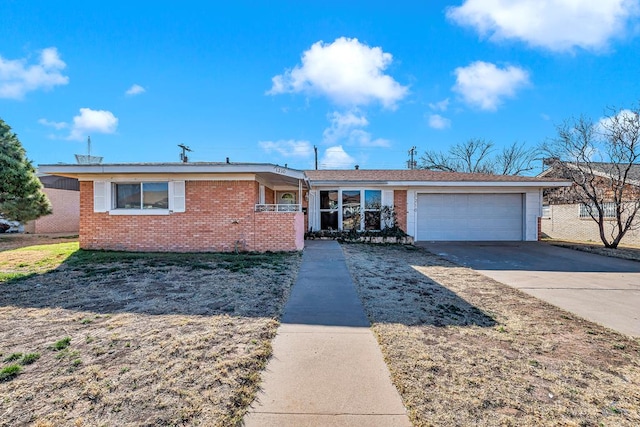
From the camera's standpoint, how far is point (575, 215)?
16969 millimetres

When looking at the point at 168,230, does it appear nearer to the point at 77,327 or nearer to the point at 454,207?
the point at 77,327

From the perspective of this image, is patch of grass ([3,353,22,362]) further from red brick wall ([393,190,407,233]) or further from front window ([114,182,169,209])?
red brick wall ([393,190,407,233])

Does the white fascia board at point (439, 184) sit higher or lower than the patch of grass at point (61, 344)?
higher

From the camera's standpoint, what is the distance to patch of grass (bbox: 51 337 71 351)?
131 inches

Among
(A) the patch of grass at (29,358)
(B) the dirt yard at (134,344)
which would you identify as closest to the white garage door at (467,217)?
(B) the dirt yard at (134,344)

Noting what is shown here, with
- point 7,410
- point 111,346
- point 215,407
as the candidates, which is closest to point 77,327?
point 111,346

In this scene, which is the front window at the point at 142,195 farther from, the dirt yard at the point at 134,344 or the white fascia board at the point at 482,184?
the white fascia board at the point at 482,184

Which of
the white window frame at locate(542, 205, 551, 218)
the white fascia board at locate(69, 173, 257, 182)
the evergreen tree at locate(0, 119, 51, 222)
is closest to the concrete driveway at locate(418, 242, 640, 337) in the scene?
the white fascia board at locate(69, 173, 257, 182)

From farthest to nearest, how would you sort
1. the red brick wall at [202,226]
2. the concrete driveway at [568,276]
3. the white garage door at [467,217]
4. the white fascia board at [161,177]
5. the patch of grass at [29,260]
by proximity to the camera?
the white garage door at [467,217]
the red brick wall at [202,226]
the white fascia board at [161,177]
the patch of grass at [29,260]
the concrete driveway at [568,276]

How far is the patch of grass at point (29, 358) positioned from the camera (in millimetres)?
3012

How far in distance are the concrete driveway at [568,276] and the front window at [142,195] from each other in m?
9.40

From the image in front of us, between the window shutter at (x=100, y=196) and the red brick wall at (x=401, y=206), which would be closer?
the window shutter at (x=100, y=196)

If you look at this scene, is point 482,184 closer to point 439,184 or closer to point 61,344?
point 439,184

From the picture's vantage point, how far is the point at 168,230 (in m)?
10.1
